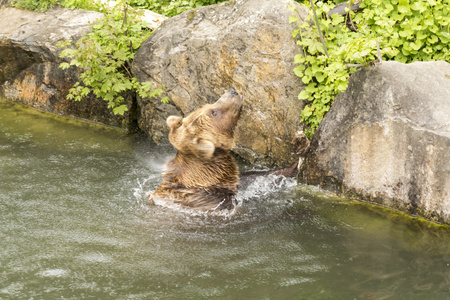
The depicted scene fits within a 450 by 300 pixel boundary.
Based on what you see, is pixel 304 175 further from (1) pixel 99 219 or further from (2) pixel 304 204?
(1) pixel 99 219

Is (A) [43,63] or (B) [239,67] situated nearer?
(B) [239,67]

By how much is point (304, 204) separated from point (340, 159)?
70 cm

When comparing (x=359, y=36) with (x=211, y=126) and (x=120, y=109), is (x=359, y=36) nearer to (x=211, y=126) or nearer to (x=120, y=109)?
(x=211, y=126)

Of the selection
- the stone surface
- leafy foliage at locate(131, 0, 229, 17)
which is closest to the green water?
the stone surface

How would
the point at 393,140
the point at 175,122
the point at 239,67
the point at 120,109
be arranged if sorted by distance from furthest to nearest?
the point at 120,109 < the point at 239,67 < the point at 175,122 < the point at 393,140

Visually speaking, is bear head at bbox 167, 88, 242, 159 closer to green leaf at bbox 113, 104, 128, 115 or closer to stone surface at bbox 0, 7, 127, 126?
green leaf at bbox 113, 104, 128, 115

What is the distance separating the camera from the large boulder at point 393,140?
5.32 m

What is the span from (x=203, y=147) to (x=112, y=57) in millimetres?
2739

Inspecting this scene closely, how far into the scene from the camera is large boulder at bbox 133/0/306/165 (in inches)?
269

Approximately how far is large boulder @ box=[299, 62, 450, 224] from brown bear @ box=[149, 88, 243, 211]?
45.5 inches

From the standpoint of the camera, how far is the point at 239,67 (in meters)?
7.14

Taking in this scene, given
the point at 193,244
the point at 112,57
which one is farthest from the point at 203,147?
the point at 112,57

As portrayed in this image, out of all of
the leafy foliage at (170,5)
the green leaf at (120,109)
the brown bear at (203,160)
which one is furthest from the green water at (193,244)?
the leafy foliage at (170,5)

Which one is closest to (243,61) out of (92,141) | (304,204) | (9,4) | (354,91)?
(354,91)
